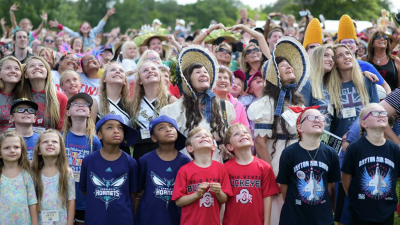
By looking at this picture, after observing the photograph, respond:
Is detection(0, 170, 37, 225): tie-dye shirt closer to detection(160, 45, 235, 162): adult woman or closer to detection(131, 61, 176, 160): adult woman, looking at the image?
detection(131, 61, 176, 160): adult woman

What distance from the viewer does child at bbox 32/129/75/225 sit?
4254 millimetres

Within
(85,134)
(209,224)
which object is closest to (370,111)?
(209,224)

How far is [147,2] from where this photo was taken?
90.1 m

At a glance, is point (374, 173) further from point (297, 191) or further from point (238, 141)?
point (238, 141)

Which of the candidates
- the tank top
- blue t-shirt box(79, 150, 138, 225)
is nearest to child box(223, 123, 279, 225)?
blue t-shirt box(79, 150, 138, 225)

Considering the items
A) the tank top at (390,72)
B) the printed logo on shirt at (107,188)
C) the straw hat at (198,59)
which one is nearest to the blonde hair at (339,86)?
the straw hat at (198,59)

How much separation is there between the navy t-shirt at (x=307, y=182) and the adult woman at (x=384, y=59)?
359 centimetres

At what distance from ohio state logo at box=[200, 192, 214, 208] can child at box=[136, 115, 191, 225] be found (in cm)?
32

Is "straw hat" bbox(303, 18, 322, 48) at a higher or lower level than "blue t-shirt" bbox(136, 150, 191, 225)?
higher

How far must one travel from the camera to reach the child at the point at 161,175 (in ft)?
14.1

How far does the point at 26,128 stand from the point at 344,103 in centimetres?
363

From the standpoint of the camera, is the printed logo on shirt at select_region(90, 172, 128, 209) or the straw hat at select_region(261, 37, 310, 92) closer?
the printed logo on shirt at select_region(90, 172, 128, 209)

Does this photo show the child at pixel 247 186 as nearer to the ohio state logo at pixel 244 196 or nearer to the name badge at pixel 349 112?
the ohio state logo at pixel 244 196

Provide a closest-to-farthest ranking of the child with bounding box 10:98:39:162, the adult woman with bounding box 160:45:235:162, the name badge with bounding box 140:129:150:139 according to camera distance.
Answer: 1. the child with bounding box 10:98:39:162
2. the adult woman with bounding box 160:45:235:162
3. the name badge with bounding box 140:129:150:139
